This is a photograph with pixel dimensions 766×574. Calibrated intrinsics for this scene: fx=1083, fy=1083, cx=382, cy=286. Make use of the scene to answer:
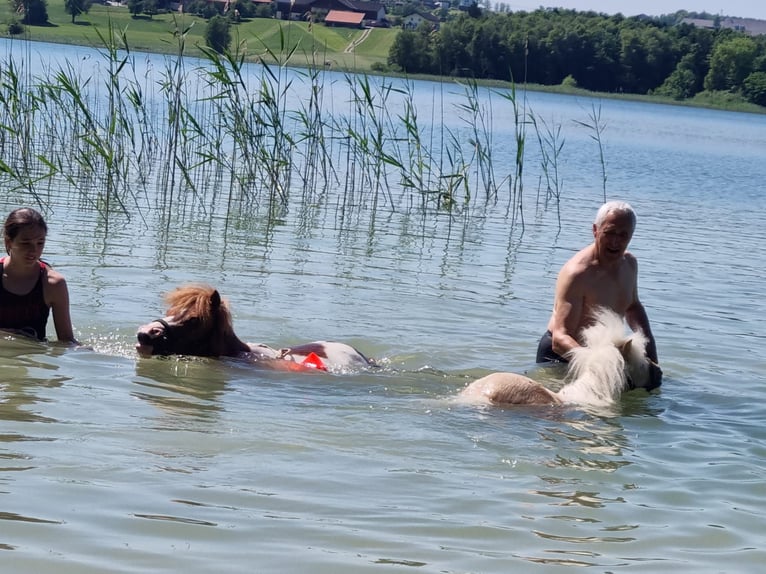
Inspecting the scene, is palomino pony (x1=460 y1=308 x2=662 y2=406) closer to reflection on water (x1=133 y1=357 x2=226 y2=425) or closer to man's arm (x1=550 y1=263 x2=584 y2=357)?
man's arm (x1=550 y1=263 x2=584 y2=357)

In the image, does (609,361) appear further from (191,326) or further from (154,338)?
(154,338)

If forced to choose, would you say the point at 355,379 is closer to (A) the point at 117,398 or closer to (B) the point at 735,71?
(A) the point at 117,398

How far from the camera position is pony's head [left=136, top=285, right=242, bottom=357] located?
6359mm

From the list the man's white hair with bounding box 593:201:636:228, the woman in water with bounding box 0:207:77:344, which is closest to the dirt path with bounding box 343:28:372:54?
the man's white hair with bounding box 593:201:636:228

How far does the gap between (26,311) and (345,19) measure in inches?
1499

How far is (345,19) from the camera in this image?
143 ft

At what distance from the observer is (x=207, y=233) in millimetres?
12594

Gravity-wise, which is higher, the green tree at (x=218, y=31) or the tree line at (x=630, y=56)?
the tree line at (x=630, y=56)

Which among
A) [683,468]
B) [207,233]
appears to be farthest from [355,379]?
[207,233]

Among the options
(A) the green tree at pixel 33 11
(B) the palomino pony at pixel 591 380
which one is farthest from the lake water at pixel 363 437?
(A) the green tree at pixel 33 11

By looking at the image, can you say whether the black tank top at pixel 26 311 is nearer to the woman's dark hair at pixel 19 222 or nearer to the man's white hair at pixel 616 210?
the woman's dark hair at pixel 19 222

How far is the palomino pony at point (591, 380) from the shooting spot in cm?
605

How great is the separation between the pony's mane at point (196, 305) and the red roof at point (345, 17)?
32.7 metres

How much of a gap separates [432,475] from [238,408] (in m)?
1.39
